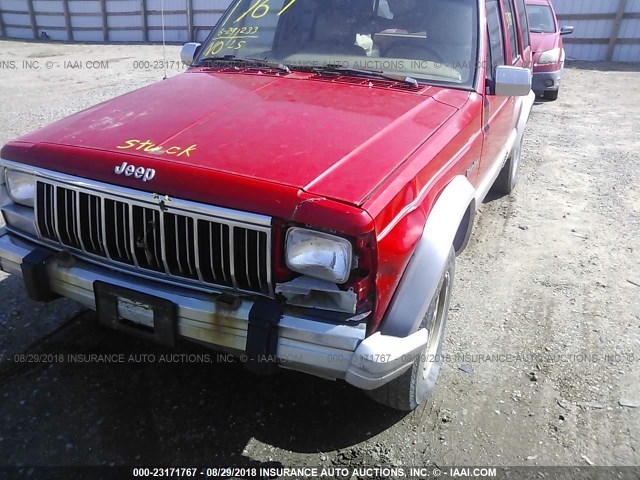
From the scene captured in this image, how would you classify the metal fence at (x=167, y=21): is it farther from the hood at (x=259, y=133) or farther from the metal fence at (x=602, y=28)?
the hood at (x=259, y=133)

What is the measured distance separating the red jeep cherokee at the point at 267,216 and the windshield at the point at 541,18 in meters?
8.29

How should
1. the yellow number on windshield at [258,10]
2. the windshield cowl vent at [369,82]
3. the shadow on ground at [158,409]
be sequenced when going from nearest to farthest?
the shadow on ground at [158,409] < the windshield cowl vent at [369,82] < the yellow number on windshield at [258,10]

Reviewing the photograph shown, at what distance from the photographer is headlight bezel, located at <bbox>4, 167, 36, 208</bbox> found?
243 cm

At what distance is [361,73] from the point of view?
3152 millimetres

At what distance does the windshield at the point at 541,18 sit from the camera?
10.2 meters

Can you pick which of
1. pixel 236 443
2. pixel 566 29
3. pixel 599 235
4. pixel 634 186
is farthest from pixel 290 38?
pixel 566 29

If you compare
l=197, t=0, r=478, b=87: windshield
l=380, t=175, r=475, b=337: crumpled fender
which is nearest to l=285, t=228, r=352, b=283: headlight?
l=380, t=175, r=475, b=337: crumpled fender

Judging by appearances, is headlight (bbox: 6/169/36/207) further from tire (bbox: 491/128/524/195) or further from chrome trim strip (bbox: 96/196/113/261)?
tire (bbox: 491/128/524/195)

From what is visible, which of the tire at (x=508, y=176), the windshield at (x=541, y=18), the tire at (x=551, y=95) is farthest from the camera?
the windshield at (x=541, y=18)

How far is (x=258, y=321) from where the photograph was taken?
2.00m

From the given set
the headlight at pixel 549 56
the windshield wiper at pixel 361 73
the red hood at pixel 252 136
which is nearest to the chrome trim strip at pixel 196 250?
the red hood at pixel 252 136

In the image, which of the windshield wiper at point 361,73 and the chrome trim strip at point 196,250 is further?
the windshield wiper at point 361,73

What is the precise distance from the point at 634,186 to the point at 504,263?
262 cm

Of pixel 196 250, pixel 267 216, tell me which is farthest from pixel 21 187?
pixel 267 216
